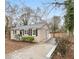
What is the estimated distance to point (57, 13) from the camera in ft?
5.91

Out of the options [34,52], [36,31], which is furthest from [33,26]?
[34,52]

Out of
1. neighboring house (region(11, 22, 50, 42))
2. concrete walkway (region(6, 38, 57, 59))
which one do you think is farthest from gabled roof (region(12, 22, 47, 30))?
concrete walkway (region(6, 38, 57, 59))

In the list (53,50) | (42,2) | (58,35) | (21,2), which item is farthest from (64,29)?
(21,2)

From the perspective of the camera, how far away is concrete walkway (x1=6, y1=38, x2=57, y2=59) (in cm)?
179

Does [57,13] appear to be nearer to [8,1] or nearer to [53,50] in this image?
[53,50]

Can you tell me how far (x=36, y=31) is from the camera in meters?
1.81

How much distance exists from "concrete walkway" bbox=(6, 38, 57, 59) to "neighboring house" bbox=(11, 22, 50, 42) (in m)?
0.07

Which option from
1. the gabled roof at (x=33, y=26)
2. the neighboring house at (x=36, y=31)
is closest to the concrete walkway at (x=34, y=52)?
the neighboring house at (x=36, y=31)

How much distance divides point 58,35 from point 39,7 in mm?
335

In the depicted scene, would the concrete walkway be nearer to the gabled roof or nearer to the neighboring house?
the neighboring house

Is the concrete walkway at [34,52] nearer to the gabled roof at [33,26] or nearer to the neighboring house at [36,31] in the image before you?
the neighboring house at [36,31]

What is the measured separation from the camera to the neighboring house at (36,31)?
1.80m

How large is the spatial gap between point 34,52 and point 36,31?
21cm

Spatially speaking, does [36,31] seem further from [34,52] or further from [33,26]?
[34,52]
